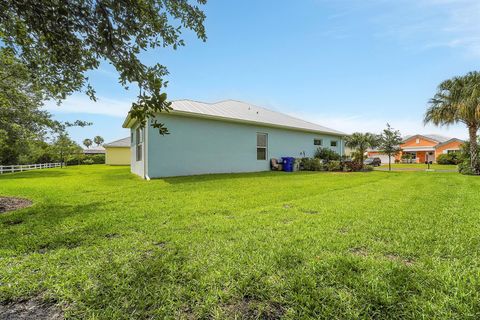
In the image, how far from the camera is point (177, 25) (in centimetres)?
335

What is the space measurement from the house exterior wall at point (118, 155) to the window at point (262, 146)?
2283 centimetres

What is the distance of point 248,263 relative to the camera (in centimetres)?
255

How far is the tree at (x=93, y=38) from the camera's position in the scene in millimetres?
2244

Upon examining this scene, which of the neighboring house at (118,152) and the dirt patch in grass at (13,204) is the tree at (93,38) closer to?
the dirt patch in grass at (13,204)

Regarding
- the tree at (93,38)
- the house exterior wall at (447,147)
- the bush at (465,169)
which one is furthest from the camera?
the house exterior wall at (447,147)

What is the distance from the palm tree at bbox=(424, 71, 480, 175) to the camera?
13.6 metres

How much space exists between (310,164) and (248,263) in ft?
50.2

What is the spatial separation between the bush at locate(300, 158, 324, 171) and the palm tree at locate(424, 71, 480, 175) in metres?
8.03

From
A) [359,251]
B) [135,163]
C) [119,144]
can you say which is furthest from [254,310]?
[119,144]

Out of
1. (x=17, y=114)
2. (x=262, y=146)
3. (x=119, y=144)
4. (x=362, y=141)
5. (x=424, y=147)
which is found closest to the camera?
(x=17, y=114)

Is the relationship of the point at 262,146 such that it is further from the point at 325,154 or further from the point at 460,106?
the point at 460,106

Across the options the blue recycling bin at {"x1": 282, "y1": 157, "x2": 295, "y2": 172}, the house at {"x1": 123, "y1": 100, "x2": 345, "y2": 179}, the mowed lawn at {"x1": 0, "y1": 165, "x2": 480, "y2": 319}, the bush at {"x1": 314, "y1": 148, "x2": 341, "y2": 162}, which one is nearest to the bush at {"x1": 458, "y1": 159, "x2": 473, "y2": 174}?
the bush at {"x1": 314, "y1": 148, "x2": 341, "y2": 162}

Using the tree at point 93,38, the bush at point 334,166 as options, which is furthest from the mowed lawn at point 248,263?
the bush at point 334,166

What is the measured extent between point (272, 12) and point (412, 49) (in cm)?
763
